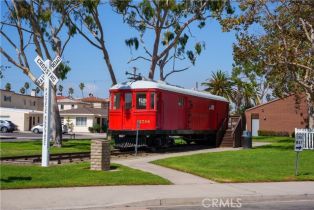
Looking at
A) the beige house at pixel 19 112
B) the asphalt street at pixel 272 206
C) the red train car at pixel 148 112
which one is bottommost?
the asphalt street at pixel 272 206

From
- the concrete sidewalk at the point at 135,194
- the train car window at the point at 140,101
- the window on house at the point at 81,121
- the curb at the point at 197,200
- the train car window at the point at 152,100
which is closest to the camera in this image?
the concrete sidewalk at the point at 135,194

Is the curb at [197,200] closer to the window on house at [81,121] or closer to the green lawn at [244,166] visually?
the green lawn at [244,166]

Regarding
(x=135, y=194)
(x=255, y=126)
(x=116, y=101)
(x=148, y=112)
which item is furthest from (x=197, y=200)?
(x=255, y=126)

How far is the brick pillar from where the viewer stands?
16516 mm

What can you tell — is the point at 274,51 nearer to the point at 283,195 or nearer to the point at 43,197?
the point at 283,195

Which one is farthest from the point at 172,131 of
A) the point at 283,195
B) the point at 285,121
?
the point at 285,121

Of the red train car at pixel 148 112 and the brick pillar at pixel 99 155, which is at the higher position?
the red train car at pixel 148 112

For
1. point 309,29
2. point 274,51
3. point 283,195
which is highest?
point 309,29

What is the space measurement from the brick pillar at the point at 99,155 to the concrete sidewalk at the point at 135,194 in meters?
2.93

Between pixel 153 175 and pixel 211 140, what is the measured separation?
18.6 m

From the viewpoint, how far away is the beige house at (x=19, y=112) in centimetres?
7644

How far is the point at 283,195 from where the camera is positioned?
44.1ft

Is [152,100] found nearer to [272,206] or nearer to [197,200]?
[197,200]

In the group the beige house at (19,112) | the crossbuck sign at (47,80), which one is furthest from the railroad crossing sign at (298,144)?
the beige house at (19,112)
